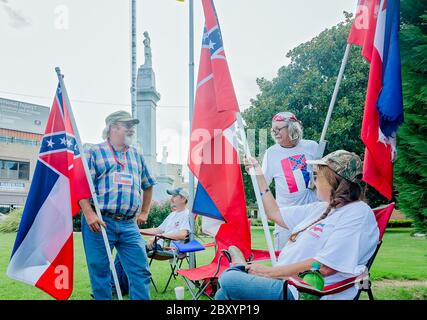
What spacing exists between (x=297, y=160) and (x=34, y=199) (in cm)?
201

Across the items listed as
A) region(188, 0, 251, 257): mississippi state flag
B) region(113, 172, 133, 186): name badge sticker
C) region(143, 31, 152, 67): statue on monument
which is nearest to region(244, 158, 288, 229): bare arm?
region(188, 0, 251, 257): mississippi state flag

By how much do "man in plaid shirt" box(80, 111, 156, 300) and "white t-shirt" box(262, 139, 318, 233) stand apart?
1.10 meters

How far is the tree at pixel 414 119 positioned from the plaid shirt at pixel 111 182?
7.96ft

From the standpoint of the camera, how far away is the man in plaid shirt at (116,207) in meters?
3.42

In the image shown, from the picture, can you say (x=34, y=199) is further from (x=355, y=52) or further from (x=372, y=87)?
(x=355, y=52)

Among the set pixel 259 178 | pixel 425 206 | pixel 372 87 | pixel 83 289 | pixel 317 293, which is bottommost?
pixel 83 289

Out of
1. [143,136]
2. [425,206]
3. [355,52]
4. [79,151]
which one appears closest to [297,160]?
[425,206]

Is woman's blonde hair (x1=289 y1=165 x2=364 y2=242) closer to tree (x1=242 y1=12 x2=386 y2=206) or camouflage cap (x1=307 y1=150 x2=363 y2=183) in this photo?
camouflage cap (x1=307 y1=150 x2=363 y2=183)

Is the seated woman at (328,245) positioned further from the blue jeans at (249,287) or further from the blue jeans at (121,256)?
the blue jeans at (121,256)

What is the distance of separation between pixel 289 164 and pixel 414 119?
1.24 metres

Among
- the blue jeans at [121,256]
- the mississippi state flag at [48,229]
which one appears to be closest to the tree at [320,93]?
the blue jeans at [121,256]

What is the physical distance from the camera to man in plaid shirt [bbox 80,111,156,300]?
3.42m

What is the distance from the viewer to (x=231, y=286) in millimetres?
2197

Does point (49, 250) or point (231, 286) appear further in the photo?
point (49, 250)
